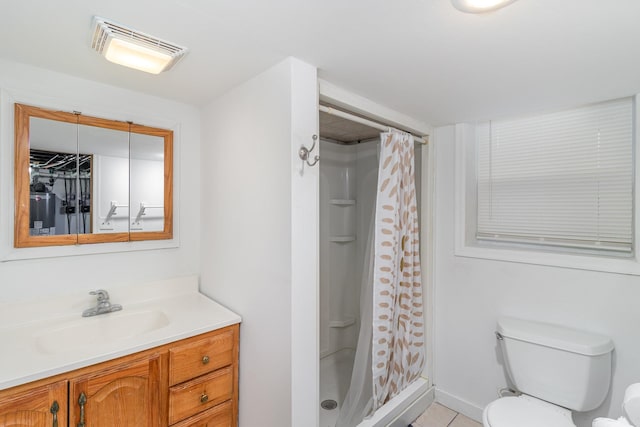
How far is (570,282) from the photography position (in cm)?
177

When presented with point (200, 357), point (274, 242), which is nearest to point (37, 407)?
point (200, 357)

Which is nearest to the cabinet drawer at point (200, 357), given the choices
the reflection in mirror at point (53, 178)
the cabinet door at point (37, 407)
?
the cabinet door at point (37, 407)

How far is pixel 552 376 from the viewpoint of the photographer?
5.40 ft

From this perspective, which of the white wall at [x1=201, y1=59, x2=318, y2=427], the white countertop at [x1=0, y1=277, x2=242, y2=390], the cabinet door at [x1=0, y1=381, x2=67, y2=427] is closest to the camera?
the cabinet door at [x1=0, y1=381, x2=67, y2=427]

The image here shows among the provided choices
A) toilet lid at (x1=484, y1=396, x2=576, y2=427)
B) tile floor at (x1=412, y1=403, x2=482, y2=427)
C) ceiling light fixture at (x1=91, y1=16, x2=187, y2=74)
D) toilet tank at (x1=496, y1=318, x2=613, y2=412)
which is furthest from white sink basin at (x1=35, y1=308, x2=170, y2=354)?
toilet tank at (x1=496, y1=318, x2=613, y2=412)

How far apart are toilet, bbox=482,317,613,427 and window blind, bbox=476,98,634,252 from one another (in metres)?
0.57

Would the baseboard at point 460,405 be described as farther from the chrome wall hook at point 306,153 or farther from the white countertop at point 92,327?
the chrome wall hook at point 306,153

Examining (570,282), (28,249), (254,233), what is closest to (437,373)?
(570,282)

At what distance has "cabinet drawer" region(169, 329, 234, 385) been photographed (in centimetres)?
138

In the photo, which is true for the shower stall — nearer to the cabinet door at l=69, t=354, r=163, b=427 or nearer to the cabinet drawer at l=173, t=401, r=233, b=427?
the cabinet drawer at l=173, t=401, r=233, b=427

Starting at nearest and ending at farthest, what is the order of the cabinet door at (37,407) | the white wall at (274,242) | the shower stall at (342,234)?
the cabinet door at (37,407)
the white wall at (274,242)
the shower stall at (342,234)

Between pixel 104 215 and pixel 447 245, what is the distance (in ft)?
7.45

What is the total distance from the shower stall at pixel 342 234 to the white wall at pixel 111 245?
44.2 inches

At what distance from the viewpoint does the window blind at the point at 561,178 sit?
5.53 feet
